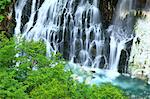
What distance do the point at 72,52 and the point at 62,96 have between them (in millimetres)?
9837

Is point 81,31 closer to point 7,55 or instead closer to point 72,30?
point 72,30

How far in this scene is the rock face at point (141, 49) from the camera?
20.0 metres

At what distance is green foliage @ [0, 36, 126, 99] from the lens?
1090 centimetres

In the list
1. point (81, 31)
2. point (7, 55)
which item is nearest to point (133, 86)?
point (81, 31)

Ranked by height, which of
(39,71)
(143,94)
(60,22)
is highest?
(60,22)

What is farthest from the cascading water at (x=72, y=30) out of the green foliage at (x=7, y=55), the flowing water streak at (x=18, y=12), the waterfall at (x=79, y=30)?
the green foliage at (x=7, y=55)

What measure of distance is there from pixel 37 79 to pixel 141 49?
942 centimetres

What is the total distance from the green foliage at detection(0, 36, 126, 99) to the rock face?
7336mm

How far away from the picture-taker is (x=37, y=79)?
11.9 metres

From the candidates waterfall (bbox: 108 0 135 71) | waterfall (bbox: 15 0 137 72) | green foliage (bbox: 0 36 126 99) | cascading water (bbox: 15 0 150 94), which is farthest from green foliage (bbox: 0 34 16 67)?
waterfall (bbox: 108 0 135 71)

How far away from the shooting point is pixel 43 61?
42.1ft

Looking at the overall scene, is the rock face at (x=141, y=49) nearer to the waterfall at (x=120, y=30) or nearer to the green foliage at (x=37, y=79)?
the waterfall at (x=120, y=30)

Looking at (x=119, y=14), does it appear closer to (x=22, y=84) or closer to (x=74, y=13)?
(x=74, y=13)

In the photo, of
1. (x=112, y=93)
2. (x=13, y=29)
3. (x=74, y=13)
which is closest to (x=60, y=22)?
(x=74, y=13)
